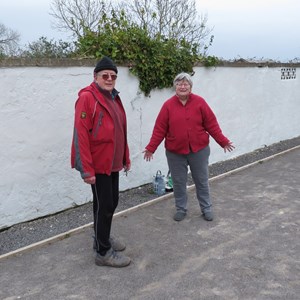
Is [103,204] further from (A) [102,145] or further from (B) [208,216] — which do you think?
(B) [208,216]

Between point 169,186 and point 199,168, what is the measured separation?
1.34m

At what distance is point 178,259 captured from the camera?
3.69m

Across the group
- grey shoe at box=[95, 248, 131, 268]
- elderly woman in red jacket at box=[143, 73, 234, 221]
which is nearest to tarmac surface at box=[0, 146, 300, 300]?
grey shoe at box=[95, 248, 131, 268]

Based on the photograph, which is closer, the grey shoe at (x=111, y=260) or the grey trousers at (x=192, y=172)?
the grey shoe at (x=111, y=260)

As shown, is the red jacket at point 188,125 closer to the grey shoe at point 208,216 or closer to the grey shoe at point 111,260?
the grey shoe at point 208,216

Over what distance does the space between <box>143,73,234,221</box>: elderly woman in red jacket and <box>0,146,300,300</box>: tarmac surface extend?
47 cm

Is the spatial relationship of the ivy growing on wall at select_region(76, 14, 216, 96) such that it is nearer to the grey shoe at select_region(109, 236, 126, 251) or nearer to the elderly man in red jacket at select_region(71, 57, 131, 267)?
the elderly man in red jacket at select_region(71, 57, 131, 267)

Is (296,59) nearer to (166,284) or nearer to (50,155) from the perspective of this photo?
(50,155)

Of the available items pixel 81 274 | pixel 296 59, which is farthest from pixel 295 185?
pixel 296 59

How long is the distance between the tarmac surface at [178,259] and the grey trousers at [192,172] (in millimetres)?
231

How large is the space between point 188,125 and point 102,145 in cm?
137

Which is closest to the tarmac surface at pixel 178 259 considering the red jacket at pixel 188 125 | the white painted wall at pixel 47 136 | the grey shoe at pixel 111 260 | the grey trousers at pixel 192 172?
the grey shoe at pixel 111 260

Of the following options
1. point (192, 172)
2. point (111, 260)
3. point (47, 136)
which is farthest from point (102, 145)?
point (192, 172)

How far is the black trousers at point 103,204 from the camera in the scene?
3.33 meters
